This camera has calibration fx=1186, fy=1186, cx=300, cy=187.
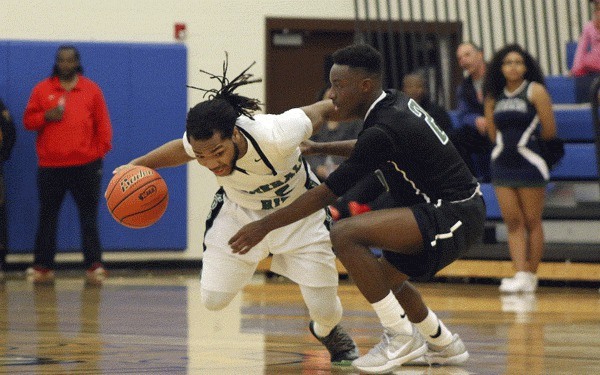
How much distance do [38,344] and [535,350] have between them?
242 cm

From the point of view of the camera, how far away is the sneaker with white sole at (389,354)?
482 centimetres

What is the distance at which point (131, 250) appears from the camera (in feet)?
41.9

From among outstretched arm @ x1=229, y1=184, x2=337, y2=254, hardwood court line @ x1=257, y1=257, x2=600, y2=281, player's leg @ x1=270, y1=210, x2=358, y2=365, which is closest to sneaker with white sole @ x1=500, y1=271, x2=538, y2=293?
hardwood court line @ x1=257, y1=257, x2=600, y2=281

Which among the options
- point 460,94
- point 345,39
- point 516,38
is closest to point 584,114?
point 460,94

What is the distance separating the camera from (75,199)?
11.4m

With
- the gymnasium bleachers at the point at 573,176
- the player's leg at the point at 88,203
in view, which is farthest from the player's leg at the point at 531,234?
the player's leg at the point at 88,203

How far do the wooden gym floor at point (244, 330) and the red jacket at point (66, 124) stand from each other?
1.37 m

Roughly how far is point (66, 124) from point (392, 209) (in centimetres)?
698

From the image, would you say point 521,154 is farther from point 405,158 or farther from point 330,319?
point 405,158

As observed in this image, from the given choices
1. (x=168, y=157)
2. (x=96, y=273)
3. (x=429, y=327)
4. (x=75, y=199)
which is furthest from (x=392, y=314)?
(x=75, y=199)

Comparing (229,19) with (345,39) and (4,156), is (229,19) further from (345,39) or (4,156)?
(4,156)

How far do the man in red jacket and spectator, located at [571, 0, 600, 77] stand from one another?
14.8ft

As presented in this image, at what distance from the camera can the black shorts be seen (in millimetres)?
4855

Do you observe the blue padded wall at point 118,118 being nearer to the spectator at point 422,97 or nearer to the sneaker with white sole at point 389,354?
the spectator at point 422,97
